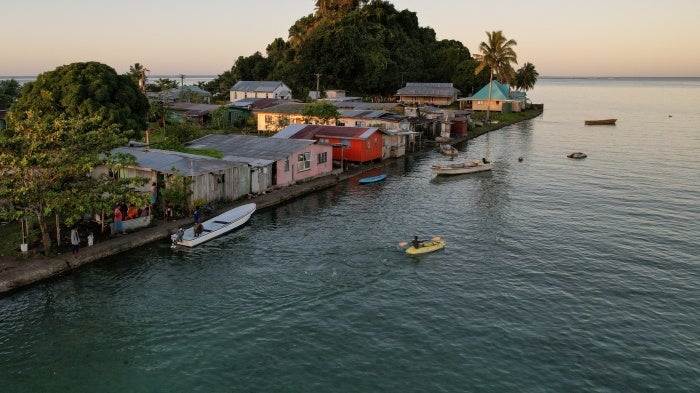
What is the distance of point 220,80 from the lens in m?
156

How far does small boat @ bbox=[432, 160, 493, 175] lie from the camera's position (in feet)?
192

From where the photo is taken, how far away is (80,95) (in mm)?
45344

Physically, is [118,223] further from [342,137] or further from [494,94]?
[494,94]

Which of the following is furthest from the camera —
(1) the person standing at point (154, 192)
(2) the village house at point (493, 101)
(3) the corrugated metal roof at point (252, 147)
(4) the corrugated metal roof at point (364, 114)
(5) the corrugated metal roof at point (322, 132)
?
(2) the village house at point (493, 101)

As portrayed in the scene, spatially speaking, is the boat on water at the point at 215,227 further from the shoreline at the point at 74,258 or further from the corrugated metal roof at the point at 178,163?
the corrugated metal roof at the point at 178,163

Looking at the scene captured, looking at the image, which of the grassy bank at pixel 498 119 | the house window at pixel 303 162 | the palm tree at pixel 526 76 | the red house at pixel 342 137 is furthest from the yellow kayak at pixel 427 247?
the palm tree at pixel 526 76

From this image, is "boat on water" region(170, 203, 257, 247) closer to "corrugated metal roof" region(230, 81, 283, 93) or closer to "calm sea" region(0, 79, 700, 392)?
"calm sea" region(0, 79, 700, 392)

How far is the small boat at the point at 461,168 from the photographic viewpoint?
192 ft

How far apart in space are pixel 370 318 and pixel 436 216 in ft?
63.9

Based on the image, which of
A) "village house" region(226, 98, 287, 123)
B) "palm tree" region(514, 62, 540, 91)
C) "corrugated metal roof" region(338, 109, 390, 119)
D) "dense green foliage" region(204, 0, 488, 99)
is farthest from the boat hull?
"palm tree" region(514, 62, 540, 91)

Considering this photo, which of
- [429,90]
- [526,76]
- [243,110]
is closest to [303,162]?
[243,110]

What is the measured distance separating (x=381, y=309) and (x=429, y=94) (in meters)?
116

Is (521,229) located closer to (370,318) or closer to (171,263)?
(370,318)

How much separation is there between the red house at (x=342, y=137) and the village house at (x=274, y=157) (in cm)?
510
